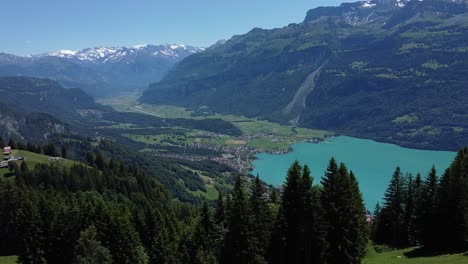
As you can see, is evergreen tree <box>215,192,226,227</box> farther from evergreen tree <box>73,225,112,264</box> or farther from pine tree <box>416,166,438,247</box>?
pine tree <box>416,166,438,247</box>

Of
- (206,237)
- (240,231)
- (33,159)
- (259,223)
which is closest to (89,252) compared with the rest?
(206,237)

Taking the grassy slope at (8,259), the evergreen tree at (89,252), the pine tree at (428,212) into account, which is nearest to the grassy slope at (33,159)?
the grassy slope at (8,259)

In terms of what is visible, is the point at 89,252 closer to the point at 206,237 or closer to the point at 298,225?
the point at 206,237

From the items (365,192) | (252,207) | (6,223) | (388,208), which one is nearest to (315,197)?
(252,207)

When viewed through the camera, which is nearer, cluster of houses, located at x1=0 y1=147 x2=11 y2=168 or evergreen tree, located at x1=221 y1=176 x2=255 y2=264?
evergreen tree, located at x1=221 y1=176 x2=255 y2=264

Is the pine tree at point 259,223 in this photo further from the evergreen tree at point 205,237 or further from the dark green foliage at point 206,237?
the dark green foliage at point 206,237

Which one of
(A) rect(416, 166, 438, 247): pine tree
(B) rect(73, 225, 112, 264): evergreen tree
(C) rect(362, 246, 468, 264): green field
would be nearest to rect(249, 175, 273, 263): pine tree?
(C) rect(362, 246, 468, 264): green field

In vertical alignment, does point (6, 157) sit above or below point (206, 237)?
above

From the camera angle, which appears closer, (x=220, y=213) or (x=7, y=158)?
(x=220, y=213)

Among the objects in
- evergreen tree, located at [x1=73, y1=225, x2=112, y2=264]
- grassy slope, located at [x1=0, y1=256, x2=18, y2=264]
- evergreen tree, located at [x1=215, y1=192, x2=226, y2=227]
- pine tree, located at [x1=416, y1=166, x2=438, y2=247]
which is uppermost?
pine tree, located at [x1=416, y1=166, x2=438, y2=247]
